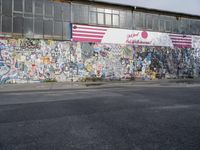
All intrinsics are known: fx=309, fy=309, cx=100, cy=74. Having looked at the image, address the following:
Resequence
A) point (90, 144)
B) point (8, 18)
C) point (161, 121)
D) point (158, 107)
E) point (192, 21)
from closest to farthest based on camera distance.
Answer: point (90, 144), point (161, 121), point (158, 107), point (8, 18), point (192, 21)

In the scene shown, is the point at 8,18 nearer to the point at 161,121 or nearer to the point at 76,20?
the point at 76,20

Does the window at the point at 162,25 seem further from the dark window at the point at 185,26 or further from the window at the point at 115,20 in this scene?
the window at the point at 115,20

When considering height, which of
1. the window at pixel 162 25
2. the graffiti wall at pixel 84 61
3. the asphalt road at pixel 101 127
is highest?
the window at pixel 162 25

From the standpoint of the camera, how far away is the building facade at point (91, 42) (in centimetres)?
2473

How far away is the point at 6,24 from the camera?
24109mm

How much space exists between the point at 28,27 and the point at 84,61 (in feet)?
18.7

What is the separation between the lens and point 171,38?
32.2m

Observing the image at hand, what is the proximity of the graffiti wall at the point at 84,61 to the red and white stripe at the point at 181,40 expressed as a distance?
0.54 meters

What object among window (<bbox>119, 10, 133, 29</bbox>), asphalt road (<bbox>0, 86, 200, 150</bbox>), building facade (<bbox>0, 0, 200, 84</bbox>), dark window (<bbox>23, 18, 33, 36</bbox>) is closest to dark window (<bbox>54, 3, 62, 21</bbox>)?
building facade (<bbox>0, 0, 200, 84</bbox>)

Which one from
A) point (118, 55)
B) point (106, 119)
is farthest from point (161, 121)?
point (118, 55)

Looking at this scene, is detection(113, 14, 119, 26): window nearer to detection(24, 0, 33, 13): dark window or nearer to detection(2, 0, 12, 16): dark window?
detection(24, 0, 33, 13): dark window

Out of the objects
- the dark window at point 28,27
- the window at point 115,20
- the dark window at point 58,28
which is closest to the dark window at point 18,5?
the dark window at point 28,27

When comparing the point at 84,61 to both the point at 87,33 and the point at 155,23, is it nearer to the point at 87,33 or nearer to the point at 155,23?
the point at 87,33

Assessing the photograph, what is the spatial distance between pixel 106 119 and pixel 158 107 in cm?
248
